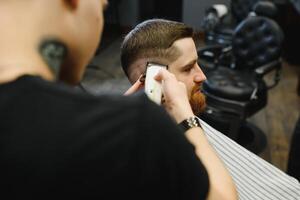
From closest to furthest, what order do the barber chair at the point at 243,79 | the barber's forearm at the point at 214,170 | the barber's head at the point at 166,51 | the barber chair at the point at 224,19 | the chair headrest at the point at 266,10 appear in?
the barber's forearm at the point at 214,170, the barber's head at the point at 166,51, the barber chair at the point at 243,79, the chair headrest at the point at 266,10, the barber chair at the point at 224,19

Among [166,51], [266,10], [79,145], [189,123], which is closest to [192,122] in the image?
[189,123]

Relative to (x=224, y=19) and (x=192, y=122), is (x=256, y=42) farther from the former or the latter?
(x=192, y=122)

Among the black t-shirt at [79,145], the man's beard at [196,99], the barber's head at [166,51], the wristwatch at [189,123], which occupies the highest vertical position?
the black t-shirt at [79,145]

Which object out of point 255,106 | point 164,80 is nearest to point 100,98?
point 164,80

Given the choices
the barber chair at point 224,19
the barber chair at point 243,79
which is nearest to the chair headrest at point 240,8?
the barber chair at point 224,19

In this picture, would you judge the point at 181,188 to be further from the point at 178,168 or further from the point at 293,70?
the point at 293,70

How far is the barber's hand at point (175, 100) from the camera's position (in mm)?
754

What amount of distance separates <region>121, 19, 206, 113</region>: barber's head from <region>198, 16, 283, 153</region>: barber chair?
1262 millimetres

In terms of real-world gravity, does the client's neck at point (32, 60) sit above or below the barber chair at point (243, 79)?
above

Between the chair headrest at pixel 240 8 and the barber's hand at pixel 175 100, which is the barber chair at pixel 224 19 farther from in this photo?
the barber's hand at pixel 175 100

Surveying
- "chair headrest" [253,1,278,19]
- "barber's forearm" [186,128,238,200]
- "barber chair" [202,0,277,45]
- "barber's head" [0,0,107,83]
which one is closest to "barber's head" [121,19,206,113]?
"barber's forearm" [186,128,238,200]

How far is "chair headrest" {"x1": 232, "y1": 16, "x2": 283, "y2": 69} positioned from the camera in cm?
271

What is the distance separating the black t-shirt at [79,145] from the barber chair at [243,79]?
6.85ft

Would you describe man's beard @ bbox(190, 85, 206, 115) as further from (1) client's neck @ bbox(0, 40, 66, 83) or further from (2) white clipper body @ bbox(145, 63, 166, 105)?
(1) client's neck @ bbox(0, 40, 66, 83)
